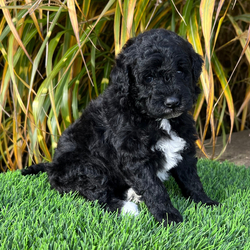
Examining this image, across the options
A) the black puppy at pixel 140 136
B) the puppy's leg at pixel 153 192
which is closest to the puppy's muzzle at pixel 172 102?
Answer: the black puppy at pixel 140 136

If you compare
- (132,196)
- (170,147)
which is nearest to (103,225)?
(132,196)

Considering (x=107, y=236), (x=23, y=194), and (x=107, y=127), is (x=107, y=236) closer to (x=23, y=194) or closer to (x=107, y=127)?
(x=107, y=127)

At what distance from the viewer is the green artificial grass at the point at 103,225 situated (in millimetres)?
1855

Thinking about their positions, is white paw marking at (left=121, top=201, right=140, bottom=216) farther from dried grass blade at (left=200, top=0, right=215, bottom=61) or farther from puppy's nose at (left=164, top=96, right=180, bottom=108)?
dried grass blade at (left=200, top=0, right=215, bottom=61)

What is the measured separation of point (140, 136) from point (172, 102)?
347 mm

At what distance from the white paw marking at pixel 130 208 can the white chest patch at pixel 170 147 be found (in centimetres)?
32

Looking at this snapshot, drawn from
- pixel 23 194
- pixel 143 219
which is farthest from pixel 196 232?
pixel 23 194

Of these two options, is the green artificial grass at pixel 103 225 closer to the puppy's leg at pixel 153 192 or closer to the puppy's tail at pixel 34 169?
the puppy's leg at pixel 153 192

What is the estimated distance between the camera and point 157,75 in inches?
81.6

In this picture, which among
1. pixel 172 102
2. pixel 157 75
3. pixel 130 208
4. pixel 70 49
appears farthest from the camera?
pixel 70 49

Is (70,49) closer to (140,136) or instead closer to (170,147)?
(140,136)

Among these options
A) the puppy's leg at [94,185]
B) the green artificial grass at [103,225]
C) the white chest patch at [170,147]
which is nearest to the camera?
the green artificial grass at [103,225]

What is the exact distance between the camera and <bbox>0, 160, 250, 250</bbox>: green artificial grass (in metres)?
1.86

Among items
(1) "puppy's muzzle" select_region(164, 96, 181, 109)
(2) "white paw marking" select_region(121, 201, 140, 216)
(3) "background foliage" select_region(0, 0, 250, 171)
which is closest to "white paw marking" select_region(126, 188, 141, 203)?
(2) "white paw marking" select_region(121, 201, 140, 216)
